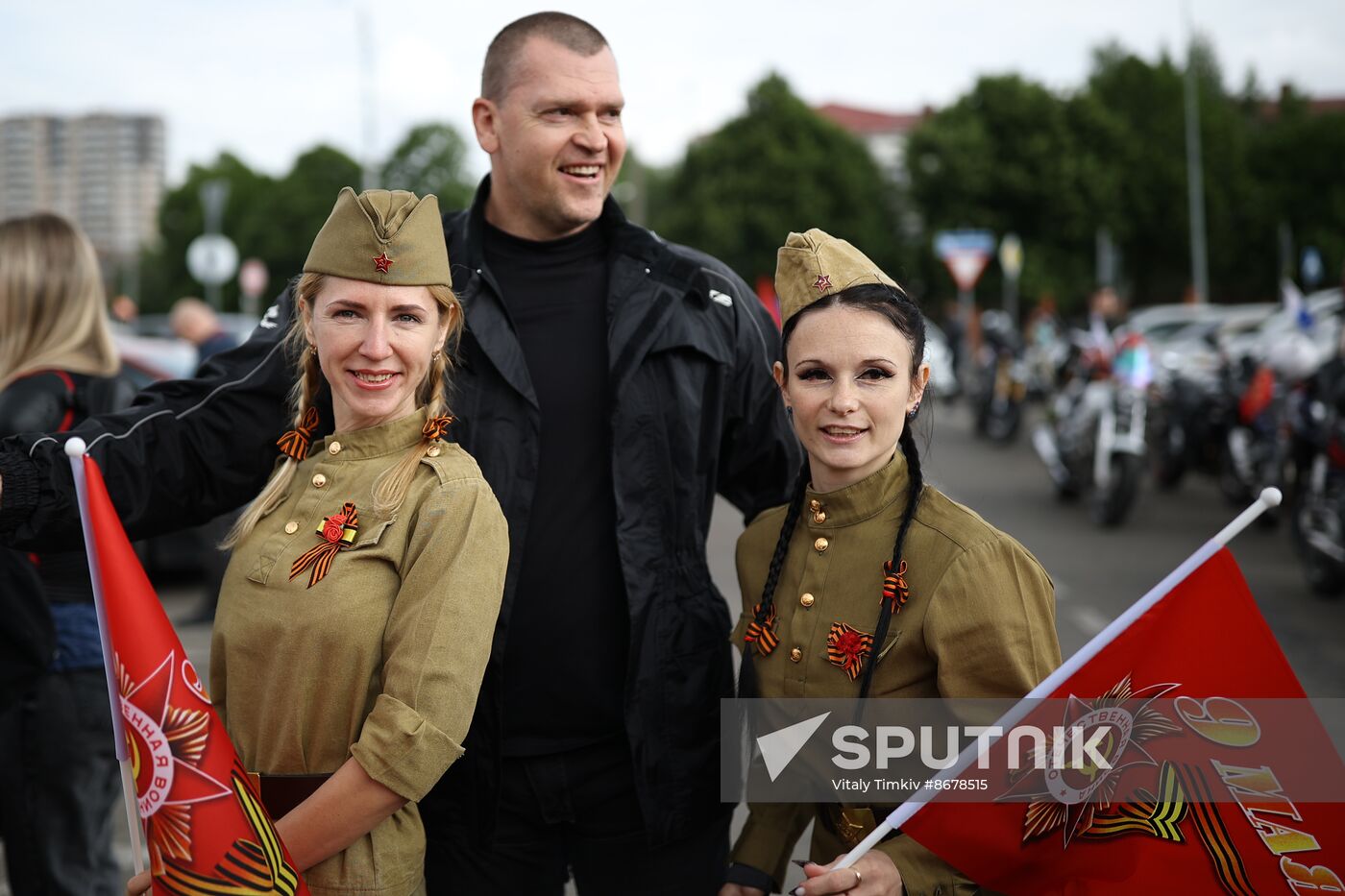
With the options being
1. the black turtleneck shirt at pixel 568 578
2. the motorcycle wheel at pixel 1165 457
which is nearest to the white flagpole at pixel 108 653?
the black turtleneck shirt at pixel 568 578

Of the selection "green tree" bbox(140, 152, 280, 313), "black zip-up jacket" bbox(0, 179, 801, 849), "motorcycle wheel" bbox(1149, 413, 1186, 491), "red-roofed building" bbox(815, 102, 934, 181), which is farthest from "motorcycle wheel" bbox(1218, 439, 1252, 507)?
"red-roofed building" bbox(815, 102, 934, 181)

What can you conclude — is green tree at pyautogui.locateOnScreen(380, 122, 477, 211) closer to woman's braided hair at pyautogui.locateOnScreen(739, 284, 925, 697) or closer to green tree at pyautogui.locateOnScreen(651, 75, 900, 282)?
green tree at pyautogui.locateOnScreen(651, 75, 900, 282)

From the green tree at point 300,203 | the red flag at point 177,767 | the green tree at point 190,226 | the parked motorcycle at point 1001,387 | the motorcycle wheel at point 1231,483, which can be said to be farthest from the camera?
the green tree at point 190,226

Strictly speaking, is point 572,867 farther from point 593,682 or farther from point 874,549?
point 874,549

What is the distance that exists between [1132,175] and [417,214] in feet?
178

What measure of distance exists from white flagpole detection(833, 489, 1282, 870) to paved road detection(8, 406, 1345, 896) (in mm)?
2353

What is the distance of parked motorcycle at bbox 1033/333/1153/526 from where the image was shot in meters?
11.0

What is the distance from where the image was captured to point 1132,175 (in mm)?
52625

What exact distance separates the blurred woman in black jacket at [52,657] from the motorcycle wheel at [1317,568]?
6.96 meters

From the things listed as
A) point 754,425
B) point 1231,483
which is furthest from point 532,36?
point 1231,483

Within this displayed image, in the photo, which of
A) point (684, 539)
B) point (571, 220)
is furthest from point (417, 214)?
point (684, 539)

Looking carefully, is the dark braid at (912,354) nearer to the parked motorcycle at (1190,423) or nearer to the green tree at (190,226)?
the parked motorcycle at (1190,423)

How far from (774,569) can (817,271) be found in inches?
20.7

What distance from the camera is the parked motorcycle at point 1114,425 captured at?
36.0 feet
